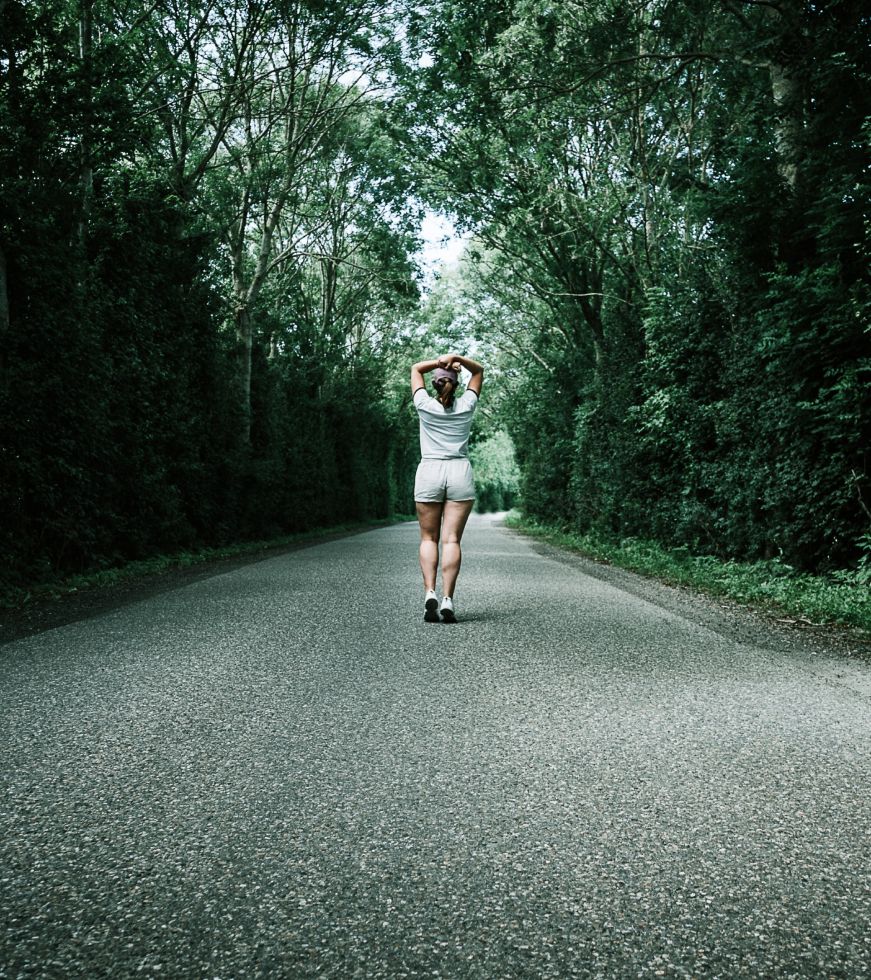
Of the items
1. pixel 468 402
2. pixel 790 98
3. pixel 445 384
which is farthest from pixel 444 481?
pixel 790 98

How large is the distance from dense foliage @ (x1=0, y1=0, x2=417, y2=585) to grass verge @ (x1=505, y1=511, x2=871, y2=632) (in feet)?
25.9

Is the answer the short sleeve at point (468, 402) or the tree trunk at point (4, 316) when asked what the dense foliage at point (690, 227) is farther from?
the tree trunk at point (4, 316)

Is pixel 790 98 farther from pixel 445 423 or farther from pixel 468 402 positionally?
pixel 445 423

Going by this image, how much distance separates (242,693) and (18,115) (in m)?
7.56

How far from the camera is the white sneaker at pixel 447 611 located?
7082 millimetres

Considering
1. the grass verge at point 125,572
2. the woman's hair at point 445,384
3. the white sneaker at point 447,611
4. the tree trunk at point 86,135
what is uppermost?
the tree trunk at point 86,135

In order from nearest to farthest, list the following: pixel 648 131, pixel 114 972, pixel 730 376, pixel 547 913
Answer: pixel 114 972
pixel 547 913
pixel 730 376
pixel 648 131

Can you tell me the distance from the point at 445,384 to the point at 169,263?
8.92m

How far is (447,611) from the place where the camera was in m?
7.09

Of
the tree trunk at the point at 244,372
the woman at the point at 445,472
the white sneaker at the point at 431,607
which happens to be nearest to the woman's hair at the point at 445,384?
the woman at the point at 445,472

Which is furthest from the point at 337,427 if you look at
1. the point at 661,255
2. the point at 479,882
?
the point at 479,882

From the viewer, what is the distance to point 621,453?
16.1 m

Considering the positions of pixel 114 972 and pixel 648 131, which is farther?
pixel 648 131

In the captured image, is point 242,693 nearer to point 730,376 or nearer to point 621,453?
point 730,376
